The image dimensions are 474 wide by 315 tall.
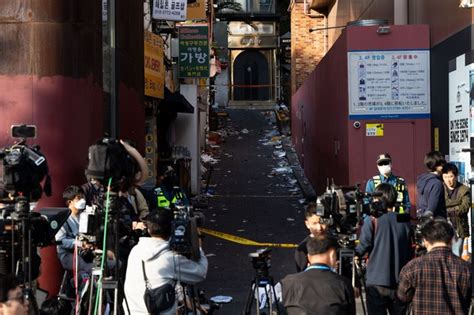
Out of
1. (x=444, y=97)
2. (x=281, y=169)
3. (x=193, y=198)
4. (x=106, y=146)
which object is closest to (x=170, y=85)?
(x=193, y=198)

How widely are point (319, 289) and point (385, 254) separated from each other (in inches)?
94.2

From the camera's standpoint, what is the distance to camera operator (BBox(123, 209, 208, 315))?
18.3 ft

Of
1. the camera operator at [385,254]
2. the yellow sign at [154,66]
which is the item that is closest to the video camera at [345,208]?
the camera operator at [385,254]

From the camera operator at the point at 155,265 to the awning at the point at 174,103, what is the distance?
12.6 meters

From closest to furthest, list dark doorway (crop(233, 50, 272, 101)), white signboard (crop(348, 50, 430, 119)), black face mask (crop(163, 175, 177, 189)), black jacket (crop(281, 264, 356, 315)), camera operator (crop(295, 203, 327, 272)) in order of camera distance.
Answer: black jacket (crop(281, 264, 356, 315)) < camera operator (crop(295, 203, 327, 272)) < black face mask (crop(163, 175, 177, 189)) < white signboard (crop(348, 50, 430, 119)) < dark doorway (crop(233, 50, 272, 101))

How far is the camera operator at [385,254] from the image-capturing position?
7.04 metres

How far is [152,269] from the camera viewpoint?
5.59 m

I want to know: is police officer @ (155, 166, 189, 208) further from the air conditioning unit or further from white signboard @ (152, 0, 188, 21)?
white signboard @ (152, 0, 188, 21)

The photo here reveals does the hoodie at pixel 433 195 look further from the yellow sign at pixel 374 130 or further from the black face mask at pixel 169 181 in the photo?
the yellow sign at pixel 374 130

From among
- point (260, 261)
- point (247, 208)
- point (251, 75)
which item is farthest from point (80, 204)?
point (251, 75)

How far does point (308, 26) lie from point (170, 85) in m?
9.52

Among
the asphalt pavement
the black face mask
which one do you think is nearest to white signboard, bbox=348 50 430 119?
the asphalt pavement

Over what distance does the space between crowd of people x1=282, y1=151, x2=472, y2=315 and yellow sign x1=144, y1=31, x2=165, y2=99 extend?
6973mm

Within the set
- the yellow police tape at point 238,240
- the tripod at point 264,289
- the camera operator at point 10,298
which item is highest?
the camera operator at point 10,298
